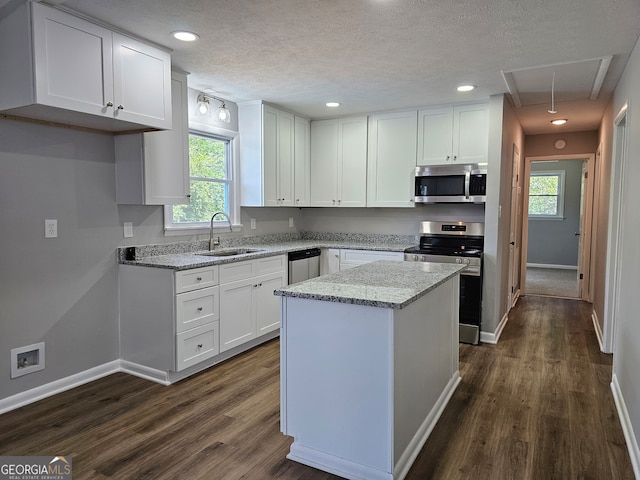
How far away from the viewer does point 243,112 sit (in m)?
4.44

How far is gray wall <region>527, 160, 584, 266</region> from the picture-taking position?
28.7 ft

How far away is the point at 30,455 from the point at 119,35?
2379 mm

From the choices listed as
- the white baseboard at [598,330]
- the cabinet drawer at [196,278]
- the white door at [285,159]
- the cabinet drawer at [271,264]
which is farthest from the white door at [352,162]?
the white baseboard at [598,330]

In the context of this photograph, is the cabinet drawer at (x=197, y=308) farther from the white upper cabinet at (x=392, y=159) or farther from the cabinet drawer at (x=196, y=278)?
the white upper cabinet at (x=392, y=159)

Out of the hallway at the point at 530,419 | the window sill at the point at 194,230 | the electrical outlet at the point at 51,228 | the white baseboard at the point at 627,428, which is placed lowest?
the hallway at the point at 530,419

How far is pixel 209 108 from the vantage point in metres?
4.11

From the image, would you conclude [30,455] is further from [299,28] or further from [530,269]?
[530,269]

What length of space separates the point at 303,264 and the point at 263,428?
219 centimetres

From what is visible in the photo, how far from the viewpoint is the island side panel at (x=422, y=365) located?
1.97m

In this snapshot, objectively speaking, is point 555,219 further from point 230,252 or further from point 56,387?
point 56,387

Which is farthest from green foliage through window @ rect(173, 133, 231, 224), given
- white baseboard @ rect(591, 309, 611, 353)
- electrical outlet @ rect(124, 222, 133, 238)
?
white baseboard @ rect(591, 309, 611, 353)

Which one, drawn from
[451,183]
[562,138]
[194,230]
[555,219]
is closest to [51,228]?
[194,230]

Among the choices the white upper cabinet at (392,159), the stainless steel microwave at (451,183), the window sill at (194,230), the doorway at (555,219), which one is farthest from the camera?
the doorway at (555,219)

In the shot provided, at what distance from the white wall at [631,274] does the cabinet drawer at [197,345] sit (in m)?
2.70
